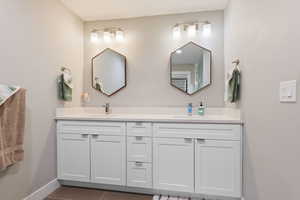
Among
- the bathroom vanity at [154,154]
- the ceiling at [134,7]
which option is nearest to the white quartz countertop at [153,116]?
the bathroom vanity at [154,154]

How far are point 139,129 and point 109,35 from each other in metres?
1.59

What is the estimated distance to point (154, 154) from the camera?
6.53 ft

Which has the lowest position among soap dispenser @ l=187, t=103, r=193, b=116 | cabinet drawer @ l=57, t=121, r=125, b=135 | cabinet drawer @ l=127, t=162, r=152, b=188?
cabinet drawer @ l=127, t=162, r=152, b=188

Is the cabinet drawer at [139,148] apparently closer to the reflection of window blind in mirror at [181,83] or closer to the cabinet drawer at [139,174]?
the cabinet drawer at [139,174]

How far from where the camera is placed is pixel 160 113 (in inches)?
102

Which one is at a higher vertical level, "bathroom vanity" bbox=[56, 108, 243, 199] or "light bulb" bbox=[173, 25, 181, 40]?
"light bulb" bbox=[173, 25, 181, 40]

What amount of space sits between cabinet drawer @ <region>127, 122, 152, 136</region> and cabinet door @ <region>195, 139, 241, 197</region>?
551mm

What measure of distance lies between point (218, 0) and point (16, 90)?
249 cm

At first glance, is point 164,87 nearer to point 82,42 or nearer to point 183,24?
point 183,24

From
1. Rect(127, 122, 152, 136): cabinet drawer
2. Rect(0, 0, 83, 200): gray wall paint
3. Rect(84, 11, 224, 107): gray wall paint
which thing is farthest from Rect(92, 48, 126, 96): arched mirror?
Rect(127, 122, 152, 136): cabinet drawer

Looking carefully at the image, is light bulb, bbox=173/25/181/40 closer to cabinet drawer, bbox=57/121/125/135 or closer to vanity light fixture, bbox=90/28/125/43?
vanity light fixture, bbox=90/28/125/43

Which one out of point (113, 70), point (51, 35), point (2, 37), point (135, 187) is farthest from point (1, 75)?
point (135, 187)

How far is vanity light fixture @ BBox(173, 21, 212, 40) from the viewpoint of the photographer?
8.07ft

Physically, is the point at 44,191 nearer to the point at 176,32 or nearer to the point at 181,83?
the point at 181,83
